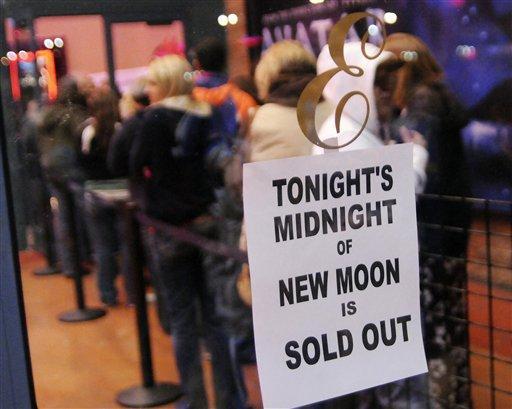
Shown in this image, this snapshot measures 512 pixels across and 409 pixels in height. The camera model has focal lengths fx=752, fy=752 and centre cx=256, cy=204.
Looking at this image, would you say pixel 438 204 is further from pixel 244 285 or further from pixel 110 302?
pixel 110 302

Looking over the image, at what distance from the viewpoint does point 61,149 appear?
122cm

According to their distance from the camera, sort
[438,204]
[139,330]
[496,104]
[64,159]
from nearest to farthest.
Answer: [64,159]
[139,330]
[438,204]
[496,104]

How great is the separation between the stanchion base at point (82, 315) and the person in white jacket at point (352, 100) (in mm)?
466

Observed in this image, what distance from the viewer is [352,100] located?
1.36 meters

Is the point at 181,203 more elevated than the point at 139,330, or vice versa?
the point at 181,203

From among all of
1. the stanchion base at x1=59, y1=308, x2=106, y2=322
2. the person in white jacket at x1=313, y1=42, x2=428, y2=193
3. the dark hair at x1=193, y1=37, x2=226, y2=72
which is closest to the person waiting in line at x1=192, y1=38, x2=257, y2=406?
the dark hair at x1=193, y1=37, x2=226, y2=72

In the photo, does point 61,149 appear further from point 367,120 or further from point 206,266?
point 367,120

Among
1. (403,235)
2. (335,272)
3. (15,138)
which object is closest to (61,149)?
(15,138)

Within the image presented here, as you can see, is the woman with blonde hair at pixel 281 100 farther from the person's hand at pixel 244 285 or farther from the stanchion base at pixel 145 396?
the stanchion base at pixel 145 396

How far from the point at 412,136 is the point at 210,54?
18.7 inches

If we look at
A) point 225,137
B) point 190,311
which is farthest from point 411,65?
point 190,311

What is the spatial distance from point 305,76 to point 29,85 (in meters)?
0.48

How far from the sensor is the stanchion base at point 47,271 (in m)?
1.23

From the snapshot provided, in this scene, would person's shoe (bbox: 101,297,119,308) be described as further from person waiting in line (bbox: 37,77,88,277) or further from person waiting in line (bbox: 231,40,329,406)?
person waiting in line (bbox: 231,40,329,406)
